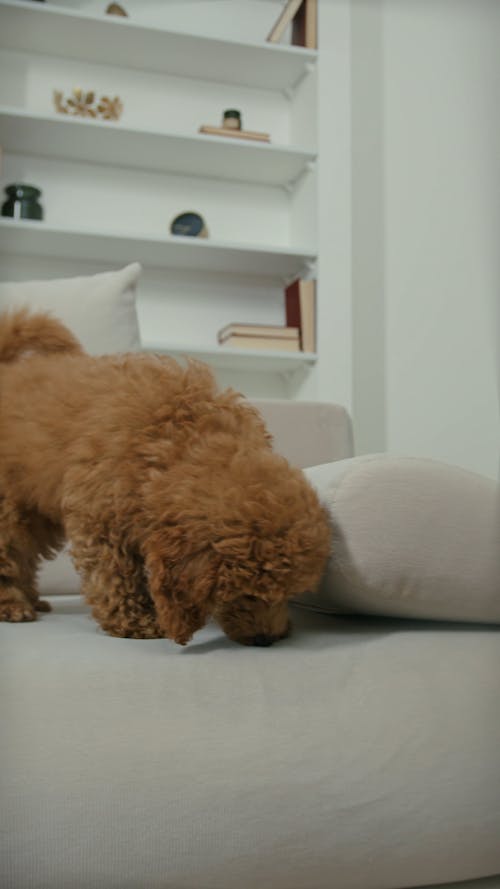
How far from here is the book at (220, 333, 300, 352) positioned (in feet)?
10.3

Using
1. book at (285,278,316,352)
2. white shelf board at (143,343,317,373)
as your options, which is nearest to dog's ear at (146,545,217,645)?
white shelf board at (143,343,317,373)

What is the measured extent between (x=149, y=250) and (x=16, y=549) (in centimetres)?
223

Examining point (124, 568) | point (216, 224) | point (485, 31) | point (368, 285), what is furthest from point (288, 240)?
point (124, 568)

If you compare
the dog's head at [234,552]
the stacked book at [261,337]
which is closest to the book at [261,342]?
the stacked book at [261,337]

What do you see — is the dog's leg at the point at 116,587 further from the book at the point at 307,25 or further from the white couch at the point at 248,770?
the book at the point at 307,25

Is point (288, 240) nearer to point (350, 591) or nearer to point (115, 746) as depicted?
point (350, 591)

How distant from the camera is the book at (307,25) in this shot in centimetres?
328

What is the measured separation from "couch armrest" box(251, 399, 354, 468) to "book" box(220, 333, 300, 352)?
1.52 meters

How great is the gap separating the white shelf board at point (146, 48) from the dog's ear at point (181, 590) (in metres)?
2.62

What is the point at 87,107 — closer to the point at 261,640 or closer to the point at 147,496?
the point at 147,496

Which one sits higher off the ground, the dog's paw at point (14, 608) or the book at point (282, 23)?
the book at point (282, 23)

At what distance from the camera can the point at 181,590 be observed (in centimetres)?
82

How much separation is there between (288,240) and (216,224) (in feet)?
1.03

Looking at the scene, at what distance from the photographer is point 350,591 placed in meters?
0.91
